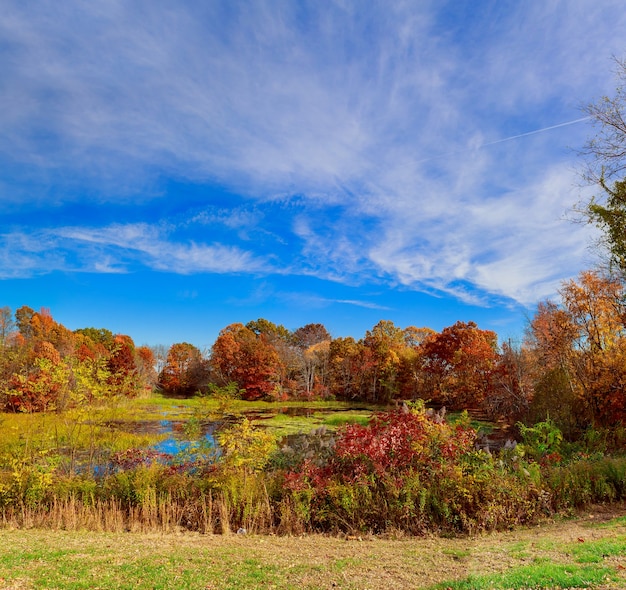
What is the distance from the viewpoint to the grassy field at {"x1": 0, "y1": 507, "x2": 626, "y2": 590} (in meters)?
4.57

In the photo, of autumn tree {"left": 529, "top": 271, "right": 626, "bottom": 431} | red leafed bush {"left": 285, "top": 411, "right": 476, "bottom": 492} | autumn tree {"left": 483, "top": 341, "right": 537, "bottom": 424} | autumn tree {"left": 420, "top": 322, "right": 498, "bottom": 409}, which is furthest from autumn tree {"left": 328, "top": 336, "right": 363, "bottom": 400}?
red leafed bush {"left": 285, "top": 411, "right": 476, "bottom": 492}

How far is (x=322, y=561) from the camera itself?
5.43m

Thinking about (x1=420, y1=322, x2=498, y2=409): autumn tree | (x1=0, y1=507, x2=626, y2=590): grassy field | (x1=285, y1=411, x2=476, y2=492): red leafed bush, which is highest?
(x1=420, y1=322, x2=498, y2=409): autumn tree

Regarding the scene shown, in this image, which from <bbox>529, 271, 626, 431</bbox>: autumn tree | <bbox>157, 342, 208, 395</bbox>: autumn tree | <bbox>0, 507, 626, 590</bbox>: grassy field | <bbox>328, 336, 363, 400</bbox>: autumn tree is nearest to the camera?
<bbox>0, 507, 626, 590</bbox>: grassy field

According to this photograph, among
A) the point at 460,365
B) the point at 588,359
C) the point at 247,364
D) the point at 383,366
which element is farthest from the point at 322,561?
the point at 247,364

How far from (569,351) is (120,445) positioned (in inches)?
631

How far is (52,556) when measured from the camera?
541cm

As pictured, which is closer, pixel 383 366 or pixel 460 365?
pixel 460 365

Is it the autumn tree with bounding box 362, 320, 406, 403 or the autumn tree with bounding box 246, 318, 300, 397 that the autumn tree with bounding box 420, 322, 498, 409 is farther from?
the autumn tree with bounding box 246, 318, 300, 397

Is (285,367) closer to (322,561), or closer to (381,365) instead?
(381,365)

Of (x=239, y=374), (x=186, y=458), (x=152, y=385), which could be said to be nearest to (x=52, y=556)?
(x=186, y=458)

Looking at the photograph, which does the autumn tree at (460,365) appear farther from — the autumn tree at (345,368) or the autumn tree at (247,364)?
the autumn tree at (247,364)

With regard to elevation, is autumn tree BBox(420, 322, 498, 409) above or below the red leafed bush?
above

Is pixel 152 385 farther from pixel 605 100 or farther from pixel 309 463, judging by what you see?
pixel 605 100
